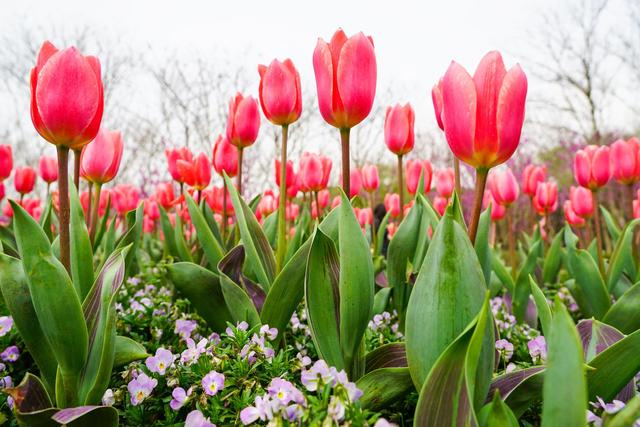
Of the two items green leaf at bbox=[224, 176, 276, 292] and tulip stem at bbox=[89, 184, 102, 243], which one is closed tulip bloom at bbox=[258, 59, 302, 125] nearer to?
green leaf at bbox=[224, 176, 276, 292]

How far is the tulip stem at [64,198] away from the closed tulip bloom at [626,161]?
238 cm

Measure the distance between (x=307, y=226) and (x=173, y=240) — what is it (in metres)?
0.75

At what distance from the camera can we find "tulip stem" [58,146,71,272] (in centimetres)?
101

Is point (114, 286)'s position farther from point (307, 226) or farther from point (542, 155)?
point (542, 155)

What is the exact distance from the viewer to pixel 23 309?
1.00m

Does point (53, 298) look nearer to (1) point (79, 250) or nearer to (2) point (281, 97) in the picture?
(1) point (79, 250)

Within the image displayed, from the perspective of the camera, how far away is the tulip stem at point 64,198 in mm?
1011

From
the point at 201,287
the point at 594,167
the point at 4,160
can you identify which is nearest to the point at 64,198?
the point at 201,287

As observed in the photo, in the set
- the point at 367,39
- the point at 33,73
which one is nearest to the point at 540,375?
the point at 367,39

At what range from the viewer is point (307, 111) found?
1548 cm

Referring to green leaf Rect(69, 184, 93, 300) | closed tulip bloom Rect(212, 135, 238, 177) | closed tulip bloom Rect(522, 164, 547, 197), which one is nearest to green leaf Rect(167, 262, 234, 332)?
green leaf Rect(69, 184, 93, 300)

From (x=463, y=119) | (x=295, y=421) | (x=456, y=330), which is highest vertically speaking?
(x=463, y=119)

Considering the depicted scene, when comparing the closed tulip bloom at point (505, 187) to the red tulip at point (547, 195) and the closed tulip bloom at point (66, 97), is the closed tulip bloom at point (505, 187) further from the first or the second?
the closed tulip bloom at point (66, 97)

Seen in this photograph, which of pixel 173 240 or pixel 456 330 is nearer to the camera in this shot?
pixel 456 330
